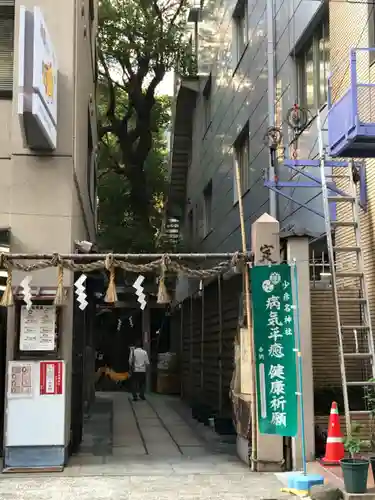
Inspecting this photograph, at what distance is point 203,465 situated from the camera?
9508 millimetres

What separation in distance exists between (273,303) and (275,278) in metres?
0.35

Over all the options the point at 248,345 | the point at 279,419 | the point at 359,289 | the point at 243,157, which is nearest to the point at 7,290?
the point at 248,345

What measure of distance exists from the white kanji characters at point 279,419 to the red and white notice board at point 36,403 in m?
3.04

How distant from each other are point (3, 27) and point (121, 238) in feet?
49.9

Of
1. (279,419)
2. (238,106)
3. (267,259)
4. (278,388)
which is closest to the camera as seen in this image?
(279,419)

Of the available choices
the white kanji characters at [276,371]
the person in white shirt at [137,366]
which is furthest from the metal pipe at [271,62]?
the person in white shirt at [137,366]

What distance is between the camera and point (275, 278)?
8.84 m

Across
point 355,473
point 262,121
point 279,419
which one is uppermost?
point 262,121

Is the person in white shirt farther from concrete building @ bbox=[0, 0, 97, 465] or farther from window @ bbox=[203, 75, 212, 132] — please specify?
concrete building @ bbox=[0, 0, 97, 465]

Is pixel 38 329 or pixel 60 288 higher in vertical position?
pixel 60 288

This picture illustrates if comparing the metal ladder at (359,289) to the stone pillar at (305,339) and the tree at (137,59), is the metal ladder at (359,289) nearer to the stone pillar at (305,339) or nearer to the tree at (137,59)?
the stone pillar at (305,339)

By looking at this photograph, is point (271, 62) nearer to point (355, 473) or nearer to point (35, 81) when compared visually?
point (35, 81)

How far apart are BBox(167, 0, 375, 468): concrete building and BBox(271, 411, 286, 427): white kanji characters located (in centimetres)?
69

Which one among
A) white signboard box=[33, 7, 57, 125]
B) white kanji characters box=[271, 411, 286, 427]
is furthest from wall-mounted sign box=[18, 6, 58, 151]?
white kanji characters box=[271, 411, 286, 427]
